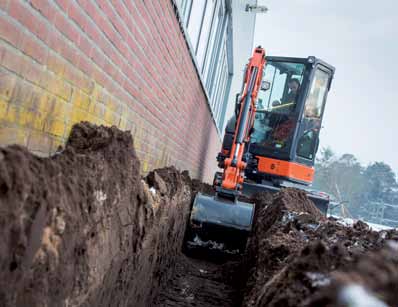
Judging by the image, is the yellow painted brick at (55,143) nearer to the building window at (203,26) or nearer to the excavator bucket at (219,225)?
the building window at (203,26)

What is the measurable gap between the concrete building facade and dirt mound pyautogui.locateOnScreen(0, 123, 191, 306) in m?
0.21

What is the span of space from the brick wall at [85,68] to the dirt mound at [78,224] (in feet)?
0.65

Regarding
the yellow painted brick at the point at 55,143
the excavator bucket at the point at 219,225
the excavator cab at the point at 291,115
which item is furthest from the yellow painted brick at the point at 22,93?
the excavator cab at the point at 291,115

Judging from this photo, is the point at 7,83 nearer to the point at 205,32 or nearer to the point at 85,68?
the point at 85,68

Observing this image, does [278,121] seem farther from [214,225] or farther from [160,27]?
[160,27]

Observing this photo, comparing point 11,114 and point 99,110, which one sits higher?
point 99,110

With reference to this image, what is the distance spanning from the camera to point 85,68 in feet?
7.98

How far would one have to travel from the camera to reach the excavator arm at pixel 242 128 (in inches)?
249

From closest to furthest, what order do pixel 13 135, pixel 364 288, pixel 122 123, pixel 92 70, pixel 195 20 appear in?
pixel 364 288 < pixel 13 135 < pixel 92 70 < pixel 122 123 < pixel 195 20

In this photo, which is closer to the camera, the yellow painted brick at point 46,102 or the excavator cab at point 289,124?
the yellow painted brick at point 46,102

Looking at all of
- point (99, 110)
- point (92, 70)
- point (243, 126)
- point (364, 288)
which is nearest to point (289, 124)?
point (243, 126)

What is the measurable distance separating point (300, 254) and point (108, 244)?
1056 mm

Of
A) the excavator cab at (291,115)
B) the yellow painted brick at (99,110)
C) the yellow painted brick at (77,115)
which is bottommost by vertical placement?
the yellow painted brick at (77,115)

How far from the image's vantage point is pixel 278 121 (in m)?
8.71
